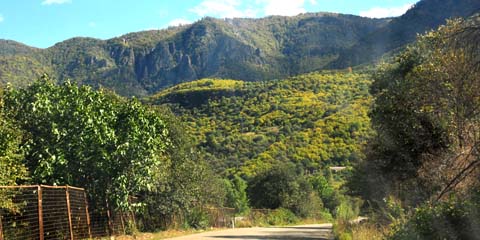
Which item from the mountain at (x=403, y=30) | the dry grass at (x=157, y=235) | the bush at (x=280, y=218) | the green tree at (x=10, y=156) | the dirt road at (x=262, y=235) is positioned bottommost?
the bush at (x=280, y=218)

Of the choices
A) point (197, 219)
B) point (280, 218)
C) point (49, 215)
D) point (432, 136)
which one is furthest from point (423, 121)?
point (280, 218)

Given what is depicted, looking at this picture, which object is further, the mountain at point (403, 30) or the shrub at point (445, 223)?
the mountain at point (403, 30)

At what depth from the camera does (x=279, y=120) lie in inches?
3812

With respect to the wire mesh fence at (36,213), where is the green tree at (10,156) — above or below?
above

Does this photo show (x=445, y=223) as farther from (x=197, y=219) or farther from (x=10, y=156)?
(x=197, y=219)

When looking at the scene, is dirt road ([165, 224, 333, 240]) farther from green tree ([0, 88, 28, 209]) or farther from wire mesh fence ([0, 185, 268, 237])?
green tree ([0, 88, 28, 209])

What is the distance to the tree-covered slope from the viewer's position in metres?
77.8

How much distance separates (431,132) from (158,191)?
1378cm

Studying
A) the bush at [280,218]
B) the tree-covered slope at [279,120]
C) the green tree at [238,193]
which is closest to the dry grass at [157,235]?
the bush at [280,218]

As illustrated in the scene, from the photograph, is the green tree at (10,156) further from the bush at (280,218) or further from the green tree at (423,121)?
the bush at (280,218)

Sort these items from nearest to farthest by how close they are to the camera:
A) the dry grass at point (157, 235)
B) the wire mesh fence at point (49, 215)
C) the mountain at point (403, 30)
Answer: the wire mesh fence at point (49, 215) < the dry grass at point (157, 235) < the mountain at point (403, 30)

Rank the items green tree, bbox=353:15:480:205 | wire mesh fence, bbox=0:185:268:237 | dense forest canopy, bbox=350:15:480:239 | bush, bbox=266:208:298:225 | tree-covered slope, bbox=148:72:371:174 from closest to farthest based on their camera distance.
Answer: dense forest canopy, bbox=350:15:480:239 < green tree, bbox=353:15:480:205 < wire mesh fence, bbox=0:185:268:237 < bush, bbox=266:208:298:225 < tree-covered slope, bbox=148:72:371:174

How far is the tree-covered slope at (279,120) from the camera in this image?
77.8 m

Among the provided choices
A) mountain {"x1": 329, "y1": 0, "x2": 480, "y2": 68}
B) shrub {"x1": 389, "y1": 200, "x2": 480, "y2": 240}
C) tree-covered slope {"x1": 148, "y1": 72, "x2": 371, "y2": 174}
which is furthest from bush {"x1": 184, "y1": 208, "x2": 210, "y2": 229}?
mountain {"x1": 329, "y1": 0, "x2": 480, "y2": 68}
